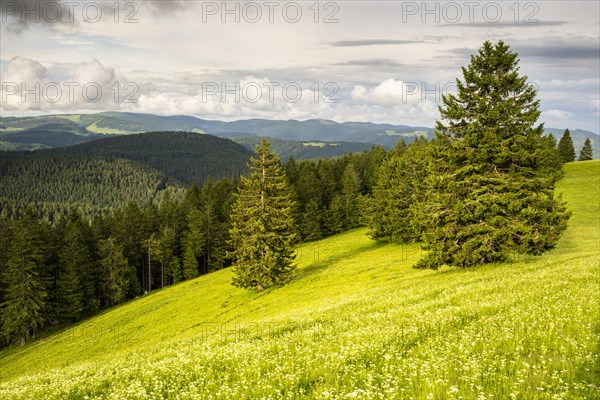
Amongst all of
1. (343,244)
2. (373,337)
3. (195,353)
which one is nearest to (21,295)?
(343,244)

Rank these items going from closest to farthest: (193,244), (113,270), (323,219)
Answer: (113,270)
(193,244)
(323,219)

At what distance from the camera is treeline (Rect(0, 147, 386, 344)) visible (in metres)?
67.9

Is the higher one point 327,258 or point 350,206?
point 350,206

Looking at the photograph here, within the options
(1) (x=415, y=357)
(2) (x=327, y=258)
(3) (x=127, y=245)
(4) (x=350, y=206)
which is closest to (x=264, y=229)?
(2) (x=327, y=258)

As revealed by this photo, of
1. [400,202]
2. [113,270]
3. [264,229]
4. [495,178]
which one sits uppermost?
[495,178]

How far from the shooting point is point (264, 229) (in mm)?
45844

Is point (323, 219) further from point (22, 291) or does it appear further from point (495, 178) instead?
point (495, 178)

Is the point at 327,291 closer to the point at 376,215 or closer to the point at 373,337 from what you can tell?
the point at 373,337

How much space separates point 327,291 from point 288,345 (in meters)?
25.7

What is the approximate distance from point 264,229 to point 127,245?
63197 millimetres

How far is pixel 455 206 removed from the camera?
1234 inches

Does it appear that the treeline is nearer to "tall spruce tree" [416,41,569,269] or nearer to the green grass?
"tall spruce tree" [416,41,569,269]

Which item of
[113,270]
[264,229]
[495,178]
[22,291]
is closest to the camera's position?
[495,178]

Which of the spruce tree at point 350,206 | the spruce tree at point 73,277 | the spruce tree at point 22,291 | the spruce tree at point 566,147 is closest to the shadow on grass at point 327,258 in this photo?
the spruce tree at point 350,206
